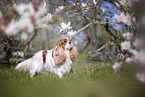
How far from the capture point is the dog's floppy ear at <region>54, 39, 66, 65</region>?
2.55 ft

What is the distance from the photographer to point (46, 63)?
87 cm

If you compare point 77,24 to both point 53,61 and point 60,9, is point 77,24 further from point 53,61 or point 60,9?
point 53,61

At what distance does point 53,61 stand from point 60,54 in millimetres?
92

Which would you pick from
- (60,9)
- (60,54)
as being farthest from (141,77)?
(60,9)

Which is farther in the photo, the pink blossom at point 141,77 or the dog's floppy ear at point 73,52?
the dog's floppy ear at point 73,52

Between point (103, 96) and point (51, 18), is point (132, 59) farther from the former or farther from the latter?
point (51, 18)

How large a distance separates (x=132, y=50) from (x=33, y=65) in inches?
23.2

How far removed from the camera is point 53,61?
85 cm

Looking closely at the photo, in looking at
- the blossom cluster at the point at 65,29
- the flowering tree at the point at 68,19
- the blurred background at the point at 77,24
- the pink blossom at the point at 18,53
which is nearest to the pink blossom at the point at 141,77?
the flowering tree at the point at 68,19

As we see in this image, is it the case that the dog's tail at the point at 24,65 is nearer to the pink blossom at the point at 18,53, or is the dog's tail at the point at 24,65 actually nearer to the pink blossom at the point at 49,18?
the pink blossom at the point at 18,53

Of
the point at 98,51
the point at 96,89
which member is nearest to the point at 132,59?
the point at 96,89

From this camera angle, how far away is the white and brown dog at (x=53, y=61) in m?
0.80

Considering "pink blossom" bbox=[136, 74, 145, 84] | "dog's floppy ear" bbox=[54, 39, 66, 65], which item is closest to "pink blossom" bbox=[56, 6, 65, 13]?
"dog's floppy ear" bbox=[54, 39, 66, 65]

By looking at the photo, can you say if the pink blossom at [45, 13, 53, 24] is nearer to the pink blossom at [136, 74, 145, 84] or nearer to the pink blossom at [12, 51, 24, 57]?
Result: the pink blossom at [12, 51, 24, 57]
